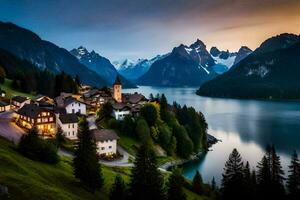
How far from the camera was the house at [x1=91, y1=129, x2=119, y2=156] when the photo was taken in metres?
88.1

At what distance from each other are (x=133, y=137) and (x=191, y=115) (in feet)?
93.2

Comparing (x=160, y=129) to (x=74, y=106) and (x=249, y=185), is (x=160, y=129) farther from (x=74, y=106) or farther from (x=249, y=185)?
(x=249, y=185)

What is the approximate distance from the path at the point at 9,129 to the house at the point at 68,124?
993 cm

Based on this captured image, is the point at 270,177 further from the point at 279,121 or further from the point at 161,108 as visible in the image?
the point at 279,121

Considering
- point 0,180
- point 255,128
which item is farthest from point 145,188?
point 255,128

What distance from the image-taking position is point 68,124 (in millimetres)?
89750

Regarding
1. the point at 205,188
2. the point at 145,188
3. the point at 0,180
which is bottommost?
the point at 205,188

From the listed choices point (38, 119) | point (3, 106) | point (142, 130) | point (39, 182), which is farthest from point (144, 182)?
point (3, 106)

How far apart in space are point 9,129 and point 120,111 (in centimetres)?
4181

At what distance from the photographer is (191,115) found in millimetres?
127688

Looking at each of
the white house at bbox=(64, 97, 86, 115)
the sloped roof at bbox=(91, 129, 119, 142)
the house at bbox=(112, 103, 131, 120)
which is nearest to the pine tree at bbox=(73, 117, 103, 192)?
the sloped roof at bbox=(91, 129, 119, 142)

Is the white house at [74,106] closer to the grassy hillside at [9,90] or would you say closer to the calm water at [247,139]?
the grassy hillside at [9,90]

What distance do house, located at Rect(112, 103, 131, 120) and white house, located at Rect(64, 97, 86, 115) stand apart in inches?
365

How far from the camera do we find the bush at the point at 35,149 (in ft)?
178
